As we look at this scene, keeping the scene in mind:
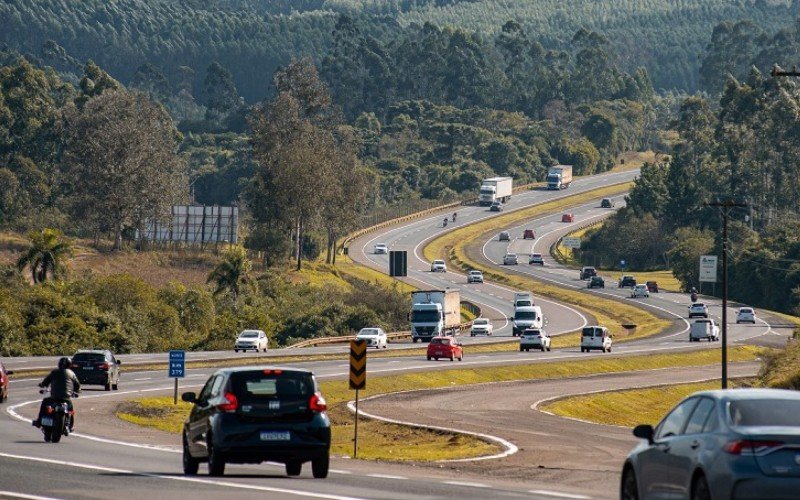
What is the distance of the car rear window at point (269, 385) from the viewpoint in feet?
76.2

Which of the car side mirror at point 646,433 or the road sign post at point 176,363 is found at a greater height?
the car side mirror at point 646,433

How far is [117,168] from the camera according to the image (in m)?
128

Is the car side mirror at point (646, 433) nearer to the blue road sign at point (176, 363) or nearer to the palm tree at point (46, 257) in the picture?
the blue road sign at point (176, 363)

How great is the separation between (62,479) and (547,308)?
376ft

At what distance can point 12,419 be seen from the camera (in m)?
39.6

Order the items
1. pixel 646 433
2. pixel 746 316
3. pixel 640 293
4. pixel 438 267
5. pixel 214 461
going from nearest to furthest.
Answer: pixel 646 433
pixel 214 461
pixel 746 316
pixel 640 293
pixel 438 267

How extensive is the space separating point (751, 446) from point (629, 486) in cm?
313

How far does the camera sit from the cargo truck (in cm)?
9950

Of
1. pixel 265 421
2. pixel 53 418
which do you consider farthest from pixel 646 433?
pixel 53 418

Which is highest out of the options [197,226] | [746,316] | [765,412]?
[197,226]

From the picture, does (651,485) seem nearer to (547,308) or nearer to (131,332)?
(131,332)

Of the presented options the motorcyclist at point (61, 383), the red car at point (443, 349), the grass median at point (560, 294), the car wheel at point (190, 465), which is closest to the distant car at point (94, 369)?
the motorcyclist at point (61, 383)

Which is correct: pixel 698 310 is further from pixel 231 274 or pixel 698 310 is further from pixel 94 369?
pixel 94 369

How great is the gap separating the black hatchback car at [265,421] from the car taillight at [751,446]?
944cm
